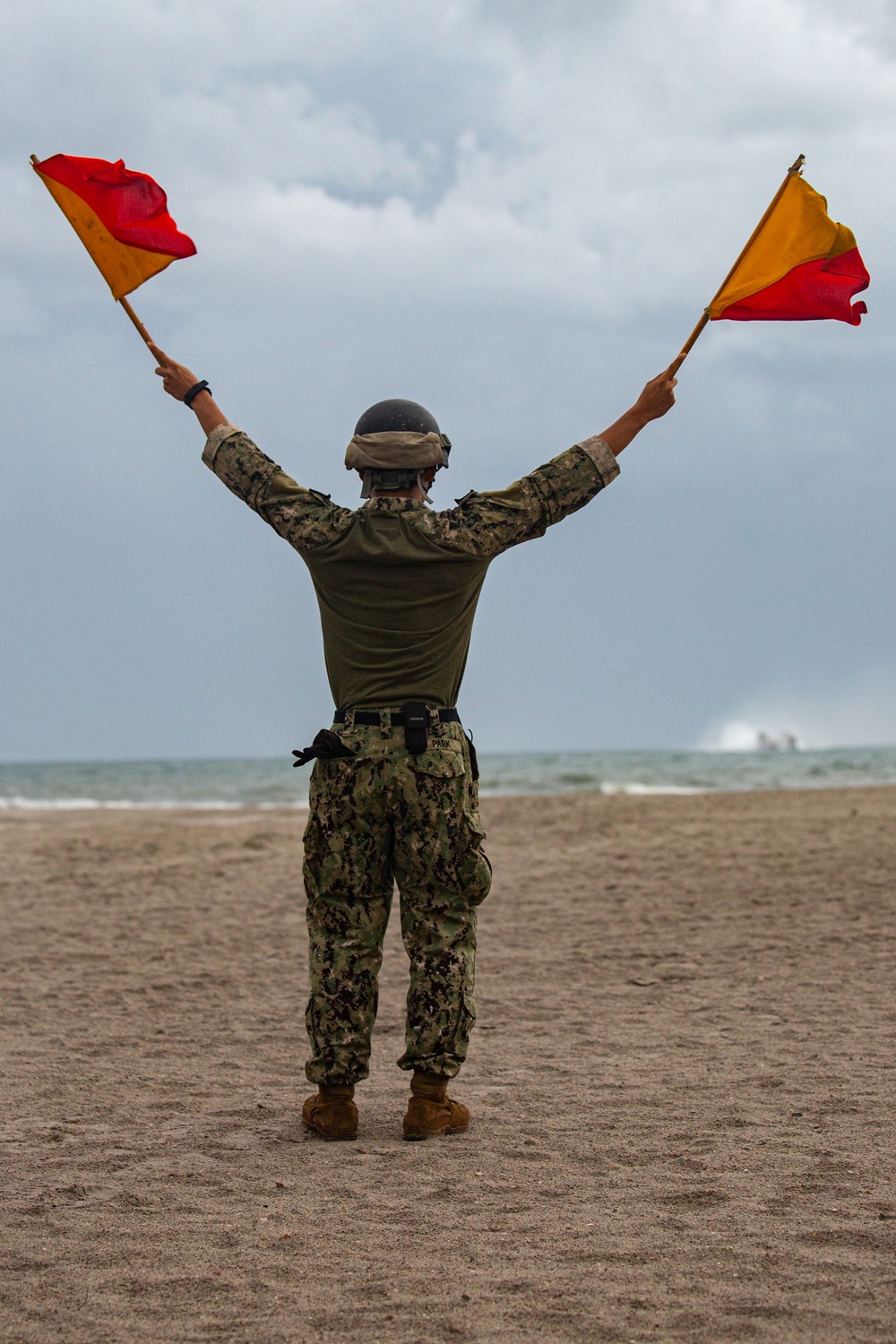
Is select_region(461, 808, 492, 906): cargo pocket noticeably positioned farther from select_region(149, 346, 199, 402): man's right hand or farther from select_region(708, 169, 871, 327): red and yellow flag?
select_region(708, 169, 871, 327): red and yellow flag

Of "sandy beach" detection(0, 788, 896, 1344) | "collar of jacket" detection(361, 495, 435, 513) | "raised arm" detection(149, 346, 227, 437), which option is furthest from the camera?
"raised arm" detection(149, 346, 227, 437)

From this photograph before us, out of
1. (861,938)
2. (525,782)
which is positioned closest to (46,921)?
(861,938)

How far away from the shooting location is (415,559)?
4035 mm

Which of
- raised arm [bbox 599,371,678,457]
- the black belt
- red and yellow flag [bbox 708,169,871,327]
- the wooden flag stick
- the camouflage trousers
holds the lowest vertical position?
the camouflage trousers

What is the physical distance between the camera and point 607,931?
8.60 metres

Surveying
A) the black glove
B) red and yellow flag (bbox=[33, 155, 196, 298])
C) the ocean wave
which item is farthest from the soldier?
the ocean wave

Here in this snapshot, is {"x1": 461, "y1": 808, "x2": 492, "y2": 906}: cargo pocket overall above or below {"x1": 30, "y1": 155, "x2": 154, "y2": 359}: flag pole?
below

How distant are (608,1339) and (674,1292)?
285 millimetres

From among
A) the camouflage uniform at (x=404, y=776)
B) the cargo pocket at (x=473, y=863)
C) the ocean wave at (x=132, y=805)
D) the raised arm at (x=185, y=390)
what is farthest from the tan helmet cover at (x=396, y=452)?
the ocean wave at (x=132, y=805)

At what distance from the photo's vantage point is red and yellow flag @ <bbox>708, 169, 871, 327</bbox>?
4.60 metres

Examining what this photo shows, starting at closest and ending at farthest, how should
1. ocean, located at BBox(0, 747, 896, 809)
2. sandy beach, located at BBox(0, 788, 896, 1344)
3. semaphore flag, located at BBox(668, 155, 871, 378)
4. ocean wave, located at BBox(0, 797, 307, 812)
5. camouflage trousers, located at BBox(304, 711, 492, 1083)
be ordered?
1. sandy beach, located at BBox(0, 788, 896, 1344)
2. camouflage trousers, located at BBox(304, 711, 492, 1083)
3. semaphore flag, located at BBox(668, 155, 871, 378)
4. ocean wave, located at BBox(0, 797, 307, 812)
5. ocean, located at BBox(0, 747, 896, 809)

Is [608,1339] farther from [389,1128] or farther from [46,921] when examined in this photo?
[46,921]

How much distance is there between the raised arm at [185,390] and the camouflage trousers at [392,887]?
1.15 metres

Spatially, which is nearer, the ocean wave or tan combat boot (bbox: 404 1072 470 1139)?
tan combat boot (bbox: 404 1072 470 1139)
